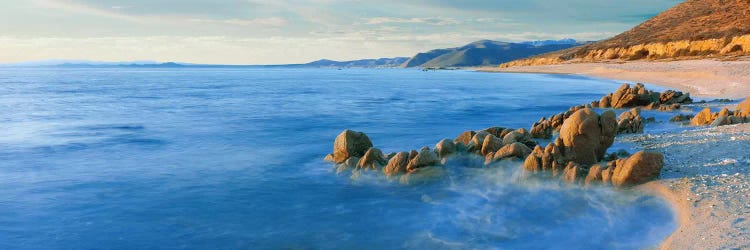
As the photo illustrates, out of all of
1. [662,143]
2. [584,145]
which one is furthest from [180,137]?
[662,143]

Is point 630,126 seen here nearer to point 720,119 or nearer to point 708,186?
point 720,119

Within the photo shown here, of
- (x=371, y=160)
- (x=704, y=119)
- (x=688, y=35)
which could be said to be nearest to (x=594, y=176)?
(x=371, y=160)

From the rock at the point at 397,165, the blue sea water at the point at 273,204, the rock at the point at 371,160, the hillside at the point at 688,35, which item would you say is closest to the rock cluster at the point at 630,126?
the blue sea water at the point at 273,204

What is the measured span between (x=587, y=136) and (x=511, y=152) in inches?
79.3

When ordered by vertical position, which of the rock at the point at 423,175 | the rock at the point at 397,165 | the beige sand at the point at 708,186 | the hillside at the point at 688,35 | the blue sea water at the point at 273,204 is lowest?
the blue sea water at the point at 273,204

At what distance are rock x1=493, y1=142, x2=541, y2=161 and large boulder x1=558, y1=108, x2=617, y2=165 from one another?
1.22 meters

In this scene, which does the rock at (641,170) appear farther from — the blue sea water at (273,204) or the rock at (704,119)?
the rock at (704,119)

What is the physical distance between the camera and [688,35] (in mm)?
80688

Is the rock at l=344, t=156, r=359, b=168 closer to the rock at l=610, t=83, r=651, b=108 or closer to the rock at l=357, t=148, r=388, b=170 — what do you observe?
the rock at l=357, t=148, r=388, b=170

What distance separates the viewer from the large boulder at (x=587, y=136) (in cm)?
1301

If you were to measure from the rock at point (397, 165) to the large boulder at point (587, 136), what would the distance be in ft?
13.5

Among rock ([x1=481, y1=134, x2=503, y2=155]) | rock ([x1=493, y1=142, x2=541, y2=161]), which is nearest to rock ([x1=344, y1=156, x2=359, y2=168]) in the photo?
rock ([x1=481, y1=134, x2=503, y2=155])

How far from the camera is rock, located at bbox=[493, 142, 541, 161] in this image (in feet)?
46.3

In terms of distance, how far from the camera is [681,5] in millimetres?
118500
